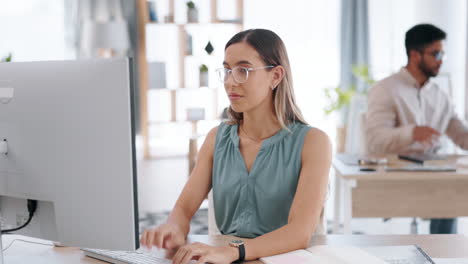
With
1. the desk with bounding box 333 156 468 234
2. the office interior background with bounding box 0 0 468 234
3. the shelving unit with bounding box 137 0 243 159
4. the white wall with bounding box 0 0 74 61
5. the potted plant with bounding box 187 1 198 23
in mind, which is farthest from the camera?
the shelving unit with bounding box 137 0 243 159

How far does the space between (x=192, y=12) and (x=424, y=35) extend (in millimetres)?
3897

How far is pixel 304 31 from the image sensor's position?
22.4ft

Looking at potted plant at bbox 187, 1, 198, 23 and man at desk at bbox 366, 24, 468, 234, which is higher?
potted plant at bbox 187, 1, 198, 23

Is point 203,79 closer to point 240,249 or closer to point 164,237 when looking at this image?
point 164,237

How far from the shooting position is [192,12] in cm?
643

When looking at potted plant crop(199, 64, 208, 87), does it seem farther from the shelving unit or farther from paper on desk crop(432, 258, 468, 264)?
paper on desk crop(432, 258, 468, 264)

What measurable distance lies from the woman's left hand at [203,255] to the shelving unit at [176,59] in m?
5.41

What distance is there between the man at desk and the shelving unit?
145 inches

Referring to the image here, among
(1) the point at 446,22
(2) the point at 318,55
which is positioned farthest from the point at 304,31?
(1) the point at 446,22

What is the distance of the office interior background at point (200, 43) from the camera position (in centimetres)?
626

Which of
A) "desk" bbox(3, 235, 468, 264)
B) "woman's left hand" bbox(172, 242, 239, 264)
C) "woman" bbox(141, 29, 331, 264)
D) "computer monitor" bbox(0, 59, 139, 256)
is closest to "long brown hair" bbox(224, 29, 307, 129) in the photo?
"woman" bbox(141, 29, 331, 264)

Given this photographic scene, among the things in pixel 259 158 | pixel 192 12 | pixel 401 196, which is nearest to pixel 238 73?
pixel 259 158

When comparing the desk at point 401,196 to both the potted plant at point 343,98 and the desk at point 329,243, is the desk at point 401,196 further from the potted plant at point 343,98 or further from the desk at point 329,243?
the potted plant at point 343,98

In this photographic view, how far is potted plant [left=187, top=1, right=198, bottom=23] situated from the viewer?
6.37m
